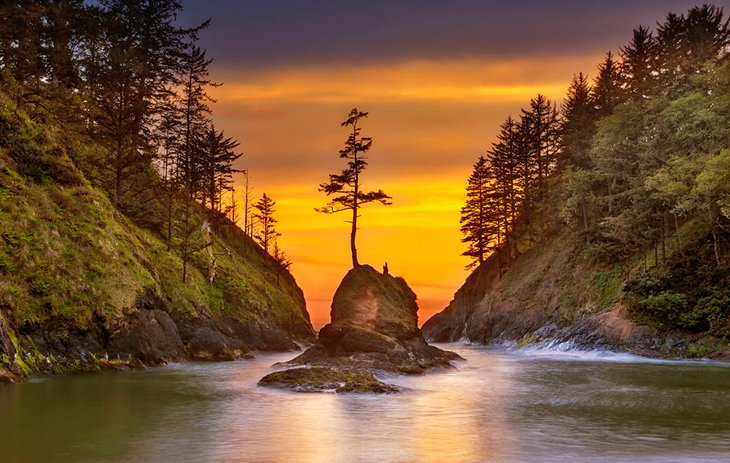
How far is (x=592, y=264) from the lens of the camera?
55938mm

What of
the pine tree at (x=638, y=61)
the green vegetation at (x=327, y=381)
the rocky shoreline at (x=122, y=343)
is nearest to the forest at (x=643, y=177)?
the pine tree at (x=638, y=61)

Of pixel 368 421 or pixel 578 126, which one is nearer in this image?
pixel 368 421

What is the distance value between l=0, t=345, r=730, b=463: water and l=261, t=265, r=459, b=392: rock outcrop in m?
2.23

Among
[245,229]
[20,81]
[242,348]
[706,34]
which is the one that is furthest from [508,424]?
[245,229]

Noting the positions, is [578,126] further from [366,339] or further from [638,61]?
[366,339]

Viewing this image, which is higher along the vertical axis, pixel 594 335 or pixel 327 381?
pixel 594 335

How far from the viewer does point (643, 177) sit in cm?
4862

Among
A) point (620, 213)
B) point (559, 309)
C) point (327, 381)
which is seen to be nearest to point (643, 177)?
point (620, 213)

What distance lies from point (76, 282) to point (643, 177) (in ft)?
137

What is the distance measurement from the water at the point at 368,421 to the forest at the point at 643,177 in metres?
15.2

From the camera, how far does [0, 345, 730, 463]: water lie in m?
12.4

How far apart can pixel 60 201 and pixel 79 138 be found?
38.1ft

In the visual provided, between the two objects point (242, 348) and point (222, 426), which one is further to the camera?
point (242, 348)

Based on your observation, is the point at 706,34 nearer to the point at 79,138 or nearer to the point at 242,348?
the point at 242,348
